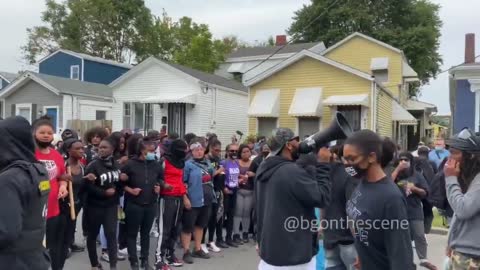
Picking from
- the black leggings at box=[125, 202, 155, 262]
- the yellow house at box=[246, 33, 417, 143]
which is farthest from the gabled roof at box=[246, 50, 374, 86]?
the black leggings at box=[125, 202, 155, 262]

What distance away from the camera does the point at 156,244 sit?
703cm

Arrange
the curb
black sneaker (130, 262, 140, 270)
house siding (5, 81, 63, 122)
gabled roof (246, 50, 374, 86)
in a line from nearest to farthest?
black sneaker (130, 262, 140, 270)
the curb
gabled roof (246, 50, 374, 86)
house siding (5, 81, 63, 122)

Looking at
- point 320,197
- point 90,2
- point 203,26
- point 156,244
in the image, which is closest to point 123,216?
point 156,244

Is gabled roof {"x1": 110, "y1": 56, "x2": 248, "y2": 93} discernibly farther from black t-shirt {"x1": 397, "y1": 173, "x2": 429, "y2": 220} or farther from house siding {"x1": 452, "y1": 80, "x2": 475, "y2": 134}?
black t-shirt {"x1": 397, "y1": 173, "x2": 429, "y2": 220}

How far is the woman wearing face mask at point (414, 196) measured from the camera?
657cm

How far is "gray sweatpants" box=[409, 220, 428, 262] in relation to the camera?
677 centimetres

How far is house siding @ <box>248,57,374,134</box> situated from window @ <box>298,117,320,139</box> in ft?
0.83

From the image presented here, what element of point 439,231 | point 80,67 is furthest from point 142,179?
point 80,67

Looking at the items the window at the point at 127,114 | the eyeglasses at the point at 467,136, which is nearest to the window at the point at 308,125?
the window at the point at 127,114

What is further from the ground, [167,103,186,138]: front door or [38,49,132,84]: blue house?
[38,49,132,84]: blue house

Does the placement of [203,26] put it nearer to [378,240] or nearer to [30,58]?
[30,58]

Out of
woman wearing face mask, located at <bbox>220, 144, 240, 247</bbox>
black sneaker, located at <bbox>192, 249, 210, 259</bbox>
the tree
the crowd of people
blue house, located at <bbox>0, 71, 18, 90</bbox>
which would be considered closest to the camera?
the crowd of people

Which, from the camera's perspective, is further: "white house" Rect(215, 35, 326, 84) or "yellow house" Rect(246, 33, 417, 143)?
"white house" Rect(215, 35, 326, 84)

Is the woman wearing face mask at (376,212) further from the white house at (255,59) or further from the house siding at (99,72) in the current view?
the white house at (255,59)
